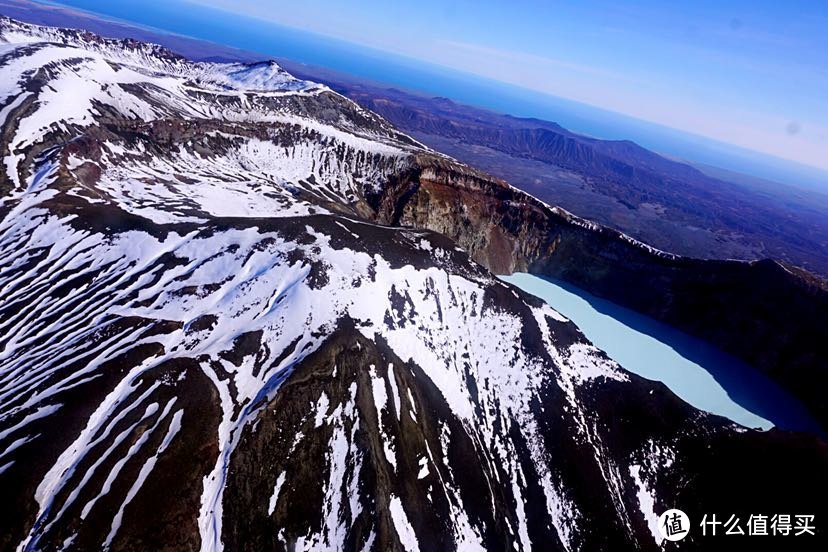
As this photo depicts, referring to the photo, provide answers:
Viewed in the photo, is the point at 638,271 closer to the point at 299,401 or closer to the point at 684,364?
the point at 684,364

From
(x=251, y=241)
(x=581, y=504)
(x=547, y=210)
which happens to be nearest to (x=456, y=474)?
(x=581, y=504)

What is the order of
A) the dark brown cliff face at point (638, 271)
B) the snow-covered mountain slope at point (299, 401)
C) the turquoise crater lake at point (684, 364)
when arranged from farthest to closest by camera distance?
the dark brown cliff face at point (638, 271) → the turquoise crater lake at point (684, 364) → the snow-covered mountain slope at point (299, 401)

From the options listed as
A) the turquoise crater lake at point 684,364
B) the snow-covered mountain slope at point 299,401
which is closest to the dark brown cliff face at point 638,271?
the turquoise crater lake at point 684,364

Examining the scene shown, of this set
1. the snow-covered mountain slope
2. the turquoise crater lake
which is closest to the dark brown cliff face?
the turquoise crater lake

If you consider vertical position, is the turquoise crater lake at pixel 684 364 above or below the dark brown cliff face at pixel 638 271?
below

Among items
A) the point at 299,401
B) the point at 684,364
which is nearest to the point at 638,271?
the point at 684,364

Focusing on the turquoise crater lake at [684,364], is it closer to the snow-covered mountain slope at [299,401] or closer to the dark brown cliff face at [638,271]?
the dark brown cliff face at [638,271]

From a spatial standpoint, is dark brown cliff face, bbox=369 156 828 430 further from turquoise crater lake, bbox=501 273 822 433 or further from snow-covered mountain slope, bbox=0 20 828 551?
snow-covered mountain slope, bbox=0 20 828 551
